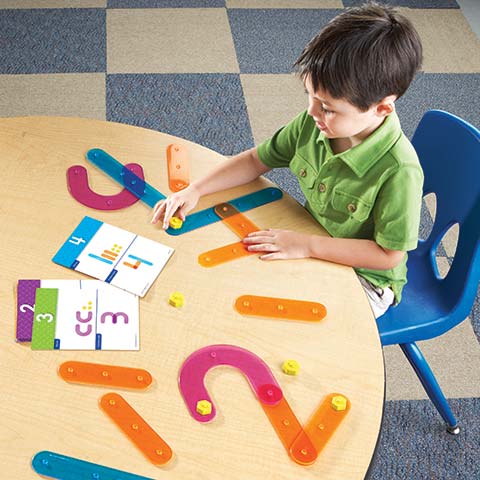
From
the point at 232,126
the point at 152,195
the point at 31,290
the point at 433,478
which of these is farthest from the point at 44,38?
the point at 433,478

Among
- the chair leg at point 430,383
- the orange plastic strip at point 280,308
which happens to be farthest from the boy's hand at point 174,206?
the chair leg at point 430,383

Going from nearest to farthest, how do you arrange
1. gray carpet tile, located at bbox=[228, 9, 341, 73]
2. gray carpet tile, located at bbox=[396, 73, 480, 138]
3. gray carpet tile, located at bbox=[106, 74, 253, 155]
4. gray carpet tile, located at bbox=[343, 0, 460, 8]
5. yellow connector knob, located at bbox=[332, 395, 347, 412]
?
yellow connector knob, located at bbox=[332, 395, 347, 412] < gray carpet tile, located at bbox=[106, 74, 253, 155] < gray carpet tile, located at bbox=[396, 73, 480, 138] < gray carpet tile, located at bbox=[228, 9, 341, 73] < gray carpet tile, located at bbox=[343, 0, 460, 8]

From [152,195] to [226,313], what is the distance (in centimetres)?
30

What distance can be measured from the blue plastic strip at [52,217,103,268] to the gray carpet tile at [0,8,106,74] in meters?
1.51

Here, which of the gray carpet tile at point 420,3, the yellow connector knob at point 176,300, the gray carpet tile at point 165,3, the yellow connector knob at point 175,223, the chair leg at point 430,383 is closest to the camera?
the yellow connector knob at point 176,300

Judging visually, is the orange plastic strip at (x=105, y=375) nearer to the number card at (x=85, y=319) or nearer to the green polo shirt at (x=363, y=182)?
the number card at (x=85, y=319)

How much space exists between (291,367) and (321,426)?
10cm

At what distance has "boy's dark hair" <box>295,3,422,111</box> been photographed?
121cm

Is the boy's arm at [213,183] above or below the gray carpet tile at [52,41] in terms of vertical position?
above

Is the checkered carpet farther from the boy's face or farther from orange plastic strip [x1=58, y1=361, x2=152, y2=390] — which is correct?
orange plastic strip [x1=58, y1=361, x2=152, y2=390]

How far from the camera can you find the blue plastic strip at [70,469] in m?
1.03

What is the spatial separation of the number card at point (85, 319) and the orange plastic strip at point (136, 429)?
0.32 ft

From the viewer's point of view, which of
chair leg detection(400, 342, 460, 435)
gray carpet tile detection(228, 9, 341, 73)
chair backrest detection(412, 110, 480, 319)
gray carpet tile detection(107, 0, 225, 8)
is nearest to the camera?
chair backrest detection(412, 110, 480, 319)

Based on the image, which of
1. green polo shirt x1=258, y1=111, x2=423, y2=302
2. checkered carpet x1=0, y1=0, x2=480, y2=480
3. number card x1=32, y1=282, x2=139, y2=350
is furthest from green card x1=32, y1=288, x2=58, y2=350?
checkered carpet x1=0, y1=0, x2=480, y2=480
